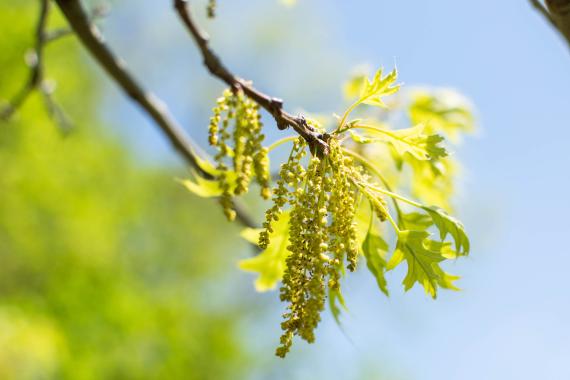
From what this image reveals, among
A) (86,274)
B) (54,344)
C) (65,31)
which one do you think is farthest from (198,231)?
(65,31)

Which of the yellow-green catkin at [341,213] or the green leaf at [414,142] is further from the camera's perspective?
the green leaf at [414,142]

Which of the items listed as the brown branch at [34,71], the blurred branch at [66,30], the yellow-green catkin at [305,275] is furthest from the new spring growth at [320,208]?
the brown branch at [34,71]

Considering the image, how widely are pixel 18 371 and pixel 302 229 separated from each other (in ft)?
33.7

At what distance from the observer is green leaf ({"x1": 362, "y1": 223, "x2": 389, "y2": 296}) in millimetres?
1636

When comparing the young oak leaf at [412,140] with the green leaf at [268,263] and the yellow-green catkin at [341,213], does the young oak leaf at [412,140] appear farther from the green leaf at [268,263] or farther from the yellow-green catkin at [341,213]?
the green leaf at [268,263]

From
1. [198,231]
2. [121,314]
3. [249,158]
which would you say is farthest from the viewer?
[198,231]

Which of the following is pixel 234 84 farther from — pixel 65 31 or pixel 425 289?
pixel 65 31

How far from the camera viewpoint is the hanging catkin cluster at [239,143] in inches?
48.2

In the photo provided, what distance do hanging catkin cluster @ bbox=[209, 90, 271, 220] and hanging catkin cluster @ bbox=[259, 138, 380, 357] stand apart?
0.28ft

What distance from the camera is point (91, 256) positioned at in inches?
605

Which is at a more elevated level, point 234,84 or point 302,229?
point 234,84

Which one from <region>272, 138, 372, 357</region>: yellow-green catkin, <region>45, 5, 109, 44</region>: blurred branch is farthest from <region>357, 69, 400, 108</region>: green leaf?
<region>45, 5, 109, 44</region>: blurred branch

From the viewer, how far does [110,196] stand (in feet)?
56.5

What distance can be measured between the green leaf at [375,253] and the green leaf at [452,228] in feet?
0.67
